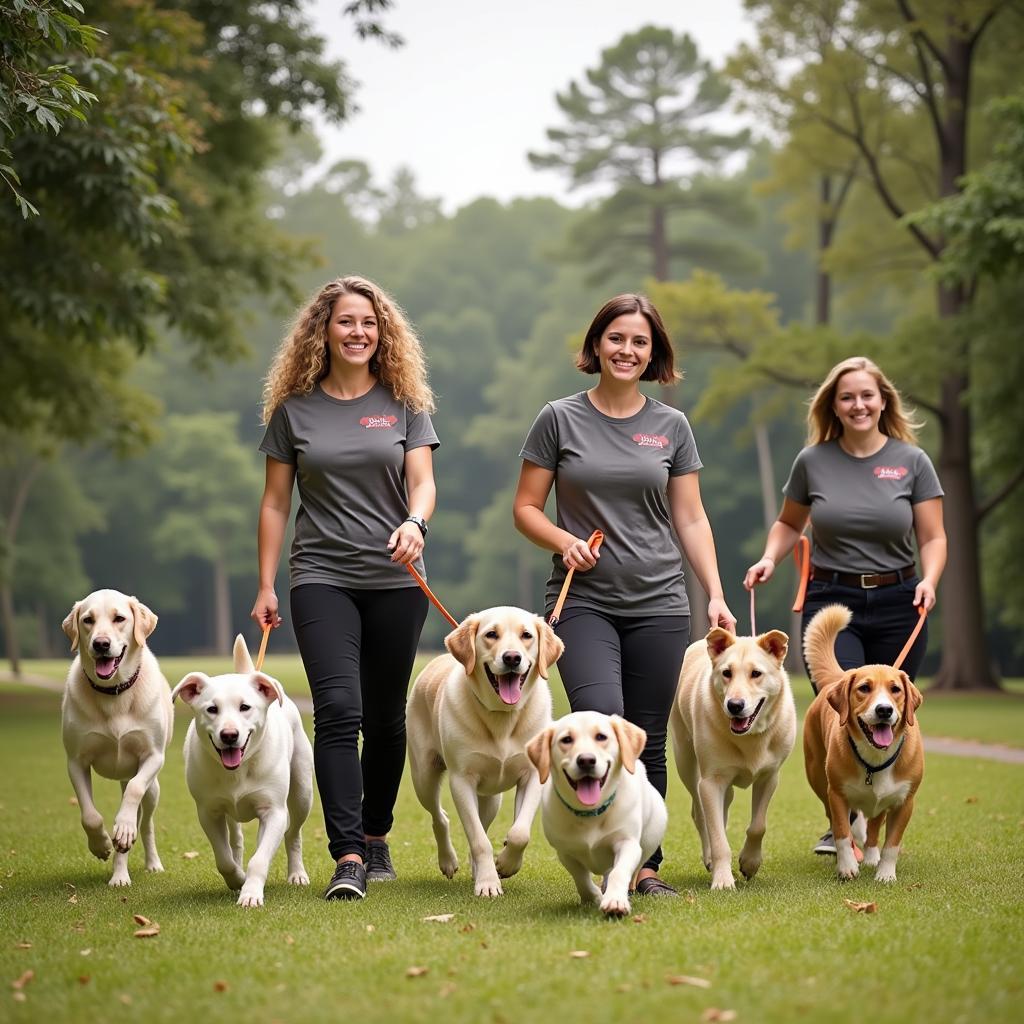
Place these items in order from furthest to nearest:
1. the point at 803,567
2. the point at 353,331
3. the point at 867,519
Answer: the point at 803,567
the point at 867,519
the point at 353,331

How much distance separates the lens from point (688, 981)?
4340 mm

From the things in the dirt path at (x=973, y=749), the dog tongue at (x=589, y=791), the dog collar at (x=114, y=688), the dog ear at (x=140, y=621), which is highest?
the dog ear at (x=140, y=621)

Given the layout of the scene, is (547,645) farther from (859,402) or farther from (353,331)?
(859,402)

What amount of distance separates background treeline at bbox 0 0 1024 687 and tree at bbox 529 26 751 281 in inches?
3.0

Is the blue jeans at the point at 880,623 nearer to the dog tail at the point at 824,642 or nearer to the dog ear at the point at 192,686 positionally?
the dog tail at the point at 824,642

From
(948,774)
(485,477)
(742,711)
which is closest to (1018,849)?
(742,711)

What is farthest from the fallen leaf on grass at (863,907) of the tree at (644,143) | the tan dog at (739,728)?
the tree at (644,143)

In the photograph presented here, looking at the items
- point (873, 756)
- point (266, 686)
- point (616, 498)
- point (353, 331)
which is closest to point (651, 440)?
point (616, 498)

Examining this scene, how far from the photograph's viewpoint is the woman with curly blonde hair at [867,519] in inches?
291

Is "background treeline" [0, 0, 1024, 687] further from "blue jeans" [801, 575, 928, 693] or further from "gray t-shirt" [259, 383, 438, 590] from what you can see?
"blue jeans" [801, 575, 928, 693]

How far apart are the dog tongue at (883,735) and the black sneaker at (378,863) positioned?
250 centimetres

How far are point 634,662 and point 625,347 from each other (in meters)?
1.48

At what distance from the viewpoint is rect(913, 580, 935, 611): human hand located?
704 centimetres

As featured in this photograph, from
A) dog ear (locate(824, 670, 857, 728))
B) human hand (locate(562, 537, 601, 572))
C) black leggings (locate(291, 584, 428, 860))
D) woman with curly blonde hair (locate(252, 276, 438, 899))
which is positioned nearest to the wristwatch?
woman with curly blonde hair (locate(252, 276, 438, 899))
